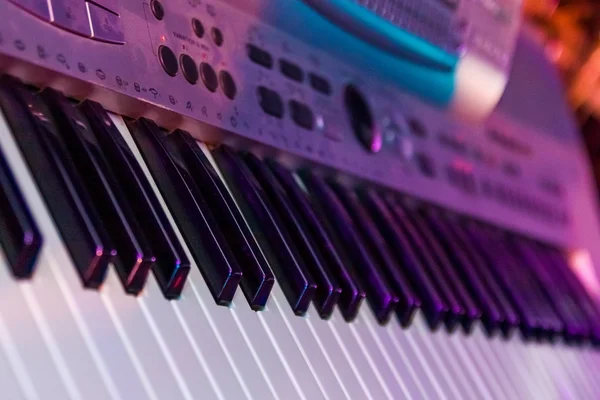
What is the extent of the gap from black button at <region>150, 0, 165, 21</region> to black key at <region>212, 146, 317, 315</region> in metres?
0.13

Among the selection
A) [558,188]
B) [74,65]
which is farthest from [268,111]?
[558,188]

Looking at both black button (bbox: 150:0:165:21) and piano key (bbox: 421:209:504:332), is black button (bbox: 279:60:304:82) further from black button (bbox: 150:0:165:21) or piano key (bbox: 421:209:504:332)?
piano key (bbox: 421:209:504:332)

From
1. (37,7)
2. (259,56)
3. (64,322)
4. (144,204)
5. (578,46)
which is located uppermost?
(578,46)

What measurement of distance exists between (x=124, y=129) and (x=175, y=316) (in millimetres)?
172

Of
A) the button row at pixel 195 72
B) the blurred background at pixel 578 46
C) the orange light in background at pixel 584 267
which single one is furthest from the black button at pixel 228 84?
the blurred background at pixel 578 46

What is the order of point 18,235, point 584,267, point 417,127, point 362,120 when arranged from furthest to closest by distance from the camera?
point 584,267
point 417,127
point 362,120
point 18,235

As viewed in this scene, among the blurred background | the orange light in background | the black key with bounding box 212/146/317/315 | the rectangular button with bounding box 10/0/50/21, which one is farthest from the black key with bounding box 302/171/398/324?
the blurred background

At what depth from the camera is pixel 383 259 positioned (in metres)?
0.74

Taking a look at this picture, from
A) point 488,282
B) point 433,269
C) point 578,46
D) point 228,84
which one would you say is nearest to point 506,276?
point 488,282

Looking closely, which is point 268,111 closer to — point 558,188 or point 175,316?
point 175,316

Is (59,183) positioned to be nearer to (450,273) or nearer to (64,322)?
(64,322)

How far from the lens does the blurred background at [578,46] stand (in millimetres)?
1693

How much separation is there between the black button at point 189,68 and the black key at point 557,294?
0.70 metres

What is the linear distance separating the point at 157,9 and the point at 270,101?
15 cm
